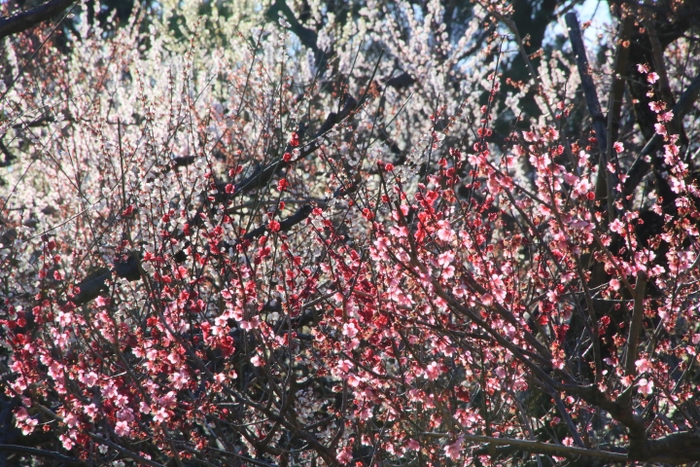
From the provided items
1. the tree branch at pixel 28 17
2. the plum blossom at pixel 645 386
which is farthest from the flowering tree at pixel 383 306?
the tree branch at pixel 28 17

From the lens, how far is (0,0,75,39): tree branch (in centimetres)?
357

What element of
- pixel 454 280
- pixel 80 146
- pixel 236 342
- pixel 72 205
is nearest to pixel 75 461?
pixel 236 342

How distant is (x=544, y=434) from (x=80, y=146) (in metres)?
6.21

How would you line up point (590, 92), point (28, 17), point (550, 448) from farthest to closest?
point (590, 92) < point (28, 17) < point (550, 448)

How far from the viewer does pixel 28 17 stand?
142 inches

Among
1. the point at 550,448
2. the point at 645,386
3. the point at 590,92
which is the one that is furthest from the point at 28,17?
the point at 590,92

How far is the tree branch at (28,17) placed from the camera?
11.7ft

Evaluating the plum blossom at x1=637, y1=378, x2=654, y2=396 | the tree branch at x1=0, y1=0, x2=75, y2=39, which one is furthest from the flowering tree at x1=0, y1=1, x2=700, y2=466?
the tree branch at x1=0, y1=0, x2=75, y2=39

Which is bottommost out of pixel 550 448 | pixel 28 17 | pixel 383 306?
pixel 550 448

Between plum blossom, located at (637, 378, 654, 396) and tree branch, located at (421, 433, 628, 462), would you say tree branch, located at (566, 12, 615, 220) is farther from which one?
tree branch, located at (421, 433, 628, 462)

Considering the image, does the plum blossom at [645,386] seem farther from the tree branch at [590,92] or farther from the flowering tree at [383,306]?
the tree branch at [590,92]

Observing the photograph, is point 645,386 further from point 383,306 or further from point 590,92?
point 590,92

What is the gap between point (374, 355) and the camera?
13.8 ft

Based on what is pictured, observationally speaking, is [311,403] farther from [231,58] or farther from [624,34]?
[231,58]
